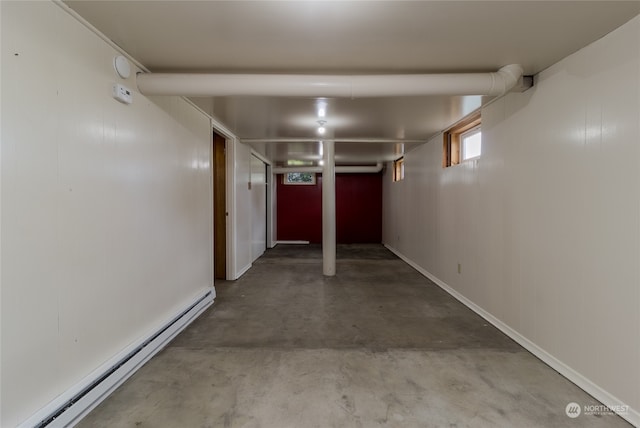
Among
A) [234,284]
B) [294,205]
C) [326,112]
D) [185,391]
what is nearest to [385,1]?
[326,112]

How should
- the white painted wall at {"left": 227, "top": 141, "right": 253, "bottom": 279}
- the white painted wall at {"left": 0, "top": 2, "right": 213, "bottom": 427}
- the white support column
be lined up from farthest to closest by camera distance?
the white support column, the white painted wall at {"left": 227, "top": 141, "right": 253, "bottom": 279}, the white painted wall at {"left": 0, "top": 2, "right": 213, "bottom": 427}

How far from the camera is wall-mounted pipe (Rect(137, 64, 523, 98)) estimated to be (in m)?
2.18

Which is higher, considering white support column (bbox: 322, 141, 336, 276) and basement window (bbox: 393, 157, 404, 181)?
basement window (bbox: 393, 157, 404, 181)

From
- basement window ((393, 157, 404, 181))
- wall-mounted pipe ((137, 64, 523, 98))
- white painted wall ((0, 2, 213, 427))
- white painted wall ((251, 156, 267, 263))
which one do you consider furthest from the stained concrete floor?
basement window ((393, 157, 404, 181))

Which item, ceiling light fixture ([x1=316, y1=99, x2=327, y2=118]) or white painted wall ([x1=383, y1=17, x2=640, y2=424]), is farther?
ceiling light fixture ([x1=316, y1=99, x2=327, y2=118])

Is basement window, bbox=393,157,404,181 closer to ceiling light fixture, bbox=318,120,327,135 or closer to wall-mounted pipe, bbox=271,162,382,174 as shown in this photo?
wall-mounted pipe, bbox=271,162,382,174

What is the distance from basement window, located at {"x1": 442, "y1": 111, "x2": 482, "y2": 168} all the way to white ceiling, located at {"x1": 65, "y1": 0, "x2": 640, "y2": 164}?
1.22 m

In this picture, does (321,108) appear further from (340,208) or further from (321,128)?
(340,208)

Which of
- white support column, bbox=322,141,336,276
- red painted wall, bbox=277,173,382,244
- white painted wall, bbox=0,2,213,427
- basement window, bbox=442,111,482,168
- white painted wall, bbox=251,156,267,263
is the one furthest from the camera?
red painted wall, bbox=277,173,382,244

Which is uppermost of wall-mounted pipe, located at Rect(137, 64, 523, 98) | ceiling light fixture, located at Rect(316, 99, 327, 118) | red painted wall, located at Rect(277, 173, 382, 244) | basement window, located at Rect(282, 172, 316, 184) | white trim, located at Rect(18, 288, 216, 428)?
ceiling light fixture, located at Rect(316, 99, 327, 118)

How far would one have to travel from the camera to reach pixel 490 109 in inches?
116

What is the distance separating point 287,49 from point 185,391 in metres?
2.34

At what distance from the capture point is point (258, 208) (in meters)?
6.37

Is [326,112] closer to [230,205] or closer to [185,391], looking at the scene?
[230,205]
